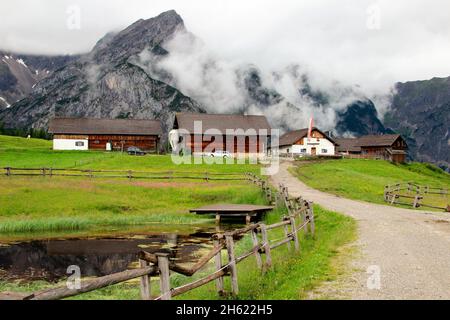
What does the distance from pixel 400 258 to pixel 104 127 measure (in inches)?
3594

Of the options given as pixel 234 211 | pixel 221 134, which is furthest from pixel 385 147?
Result: pixel 234 211

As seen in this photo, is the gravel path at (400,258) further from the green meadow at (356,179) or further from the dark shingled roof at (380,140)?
the dark shingled roof at (380,140)

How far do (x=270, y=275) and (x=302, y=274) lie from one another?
1286 mm

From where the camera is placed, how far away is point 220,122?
91625 millimetres

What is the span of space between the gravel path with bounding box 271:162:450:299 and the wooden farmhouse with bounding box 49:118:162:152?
7707 cm

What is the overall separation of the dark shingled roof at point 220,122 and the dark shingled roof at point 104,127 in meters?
9.26

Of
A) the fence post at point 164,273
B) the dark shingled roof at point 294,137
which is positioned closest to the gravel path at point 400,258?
the fence post at point 164,273

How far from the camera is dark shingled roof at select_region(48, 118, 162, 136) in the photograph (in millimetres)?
96375

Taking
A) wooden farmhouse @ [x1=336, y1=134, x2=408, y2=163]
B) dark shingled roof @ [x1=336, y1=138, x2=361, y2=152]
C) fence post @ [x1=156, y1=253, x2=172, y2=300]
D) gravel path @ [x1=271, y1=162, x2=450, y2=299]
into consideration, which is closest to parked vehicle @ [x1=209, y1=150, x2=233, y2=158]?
wooden farmhouse @ [x1=336, y1=134, x2=408, y2=163]

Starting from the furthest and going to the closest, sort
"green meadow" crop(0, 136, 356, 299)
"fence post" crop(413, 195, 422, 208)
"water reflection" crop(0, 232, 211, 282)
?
1. "fence post" crop(413, 195, 422, 208)
2. "water reflection" crop(0, 232, 211, 282)
3. "green meadow" crop(0, 136, 356, 299)

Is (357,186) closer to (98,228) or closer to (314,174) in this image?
(314,174)

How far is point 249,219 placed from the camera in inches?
1248

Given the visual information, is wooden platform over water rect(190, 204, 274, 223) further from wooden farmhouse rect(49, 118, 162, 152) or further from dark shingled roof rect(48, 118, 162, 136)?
dark shingled roof rect(48, 118, 162, 136)
